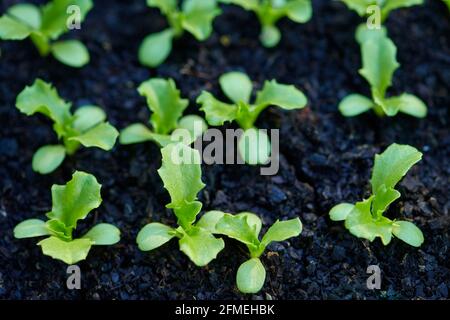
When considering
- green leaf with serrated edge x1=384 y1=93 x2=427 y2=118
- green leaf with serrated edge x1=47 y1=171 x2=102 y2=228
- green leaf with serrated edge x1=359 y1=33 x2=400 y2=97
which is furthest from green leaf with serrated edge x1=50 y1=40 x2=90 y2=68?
green leaf with serrated edge x1=384 y1=93 x2=427 y2=118

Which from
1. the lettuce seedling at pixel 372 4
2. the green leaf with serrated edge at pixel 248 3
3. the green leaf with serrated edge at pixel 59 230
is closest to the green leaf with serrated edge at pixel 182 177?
the green leaf with serrated edge at pixel 59 230

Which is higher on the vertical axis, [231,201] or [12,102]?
[12,102]

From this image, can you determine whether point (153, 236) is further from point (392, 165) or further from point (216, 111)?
point (392, 165)

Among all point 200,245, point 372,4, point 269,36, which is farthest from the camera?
point 269,36

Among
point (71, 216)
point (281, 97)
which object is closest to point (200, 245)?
point (71, 216)
